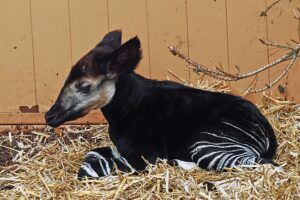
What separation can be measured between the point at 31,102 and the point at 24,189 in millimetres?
1777

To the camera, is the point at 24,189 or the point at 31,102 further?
the point at 31,102

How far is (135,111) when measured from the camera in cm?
447

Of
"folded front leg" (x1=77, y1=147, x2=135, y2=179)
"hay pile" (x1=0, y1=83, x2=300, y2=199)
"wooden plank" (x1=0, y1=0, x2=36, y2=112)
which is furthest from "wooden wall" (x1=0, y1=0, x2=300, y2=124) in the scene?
"folded front leg" (x1=77, y1=147, x2=135, y2=179)

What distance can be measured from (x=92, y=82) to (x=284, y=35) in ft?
6.68

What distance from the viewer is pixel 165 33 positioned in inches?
229

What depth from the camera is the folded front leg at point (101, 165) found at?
4348 mm

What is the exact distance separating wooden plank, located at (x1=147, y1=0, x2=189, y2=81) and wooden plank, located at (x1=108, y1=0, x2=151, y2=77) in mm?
54

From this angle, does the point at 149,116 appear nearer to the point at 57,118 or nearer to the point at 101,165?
the point at 101,165

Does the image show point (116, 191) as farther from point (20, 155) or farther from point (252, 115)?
point (20, 155)

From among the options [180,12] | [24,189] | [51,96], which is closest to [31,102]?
[51,96]

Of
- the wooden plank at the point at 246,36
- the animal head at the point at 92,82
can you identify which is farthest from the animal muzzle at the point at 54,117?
the wooden plank at the point at 246,36

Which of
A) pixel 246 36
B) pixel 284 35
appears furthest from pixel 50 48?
pixel 284 35

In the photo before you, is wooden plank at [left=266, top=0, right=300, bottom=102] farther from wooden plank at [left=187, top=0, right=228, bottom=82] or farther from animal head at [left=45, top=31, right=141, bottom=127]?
animal head at [left=45, top=31, right=141, bottom=127]

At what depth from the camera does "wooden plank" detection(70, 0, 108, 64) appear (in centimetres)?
582
